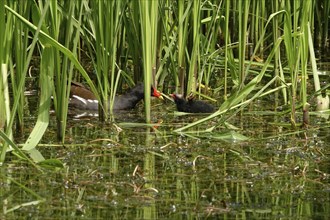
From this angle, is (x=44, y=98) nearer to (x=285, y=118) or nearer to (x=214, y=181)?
(x=214, y=181)

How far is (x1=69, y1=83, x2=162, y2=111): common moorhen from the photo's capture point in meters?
7.39

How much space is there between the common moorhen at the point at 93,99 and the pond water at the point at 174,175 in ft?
2.49

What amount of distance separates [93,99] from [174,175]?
113 inches

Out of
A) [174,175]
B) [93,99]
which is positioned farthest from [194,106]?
[174,175]

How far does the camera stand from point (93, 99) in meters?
7.80

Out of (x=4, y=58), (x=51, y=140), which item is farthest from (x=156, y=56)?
(x=4, y=58)

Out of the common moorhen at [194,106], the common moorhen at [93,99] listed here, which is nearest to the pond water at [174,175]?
the common moorhen at [194,106]

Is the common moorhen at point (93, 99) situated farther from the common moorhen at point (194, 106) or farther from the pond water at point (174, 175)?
the pond water at point (174, 175)

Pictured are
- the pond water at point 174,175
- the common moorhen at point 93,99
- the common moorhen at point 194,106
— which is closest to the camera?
the pond water at point 174,175

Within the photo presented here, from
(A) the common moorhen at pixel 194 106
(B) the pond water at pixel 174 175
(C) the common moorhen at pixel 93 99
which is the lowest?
(B) the pond water at pixel 174 175

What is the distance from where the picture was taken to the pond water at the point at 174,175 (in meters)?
4.31

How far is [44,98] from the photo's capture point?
216 inches

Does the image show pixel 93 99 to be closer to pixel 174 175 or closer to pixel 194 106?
pixel 194 106

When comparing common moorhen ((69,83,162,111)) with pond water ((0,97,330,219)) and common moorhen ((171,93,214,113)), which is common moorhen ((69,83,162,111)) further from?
pond water ((0,97,330,219))
